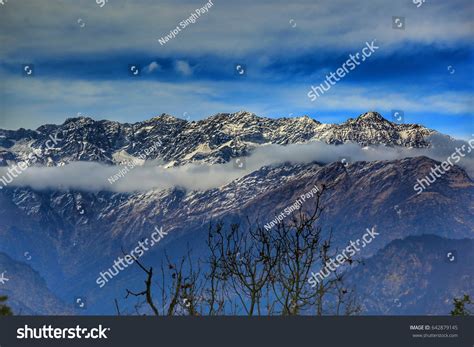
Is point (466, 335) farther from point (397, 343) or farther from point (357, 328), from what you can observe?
point (357, 328)

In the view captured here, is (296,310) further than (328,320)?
Yes

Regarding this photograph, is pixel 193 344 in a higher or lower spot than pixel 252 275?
lower

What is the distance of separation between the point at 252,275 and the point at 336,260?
4.71 meters

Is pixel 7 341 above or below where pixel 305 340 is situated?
above

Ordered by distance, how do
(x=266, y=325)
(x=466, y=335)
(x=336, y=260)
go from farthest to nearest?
(x=336, y=260) → (x=466, y=335) → (x=266, y=325)

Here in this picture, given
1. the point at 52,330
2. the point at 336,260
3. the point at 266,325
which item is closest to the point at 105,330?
the point at 52,330

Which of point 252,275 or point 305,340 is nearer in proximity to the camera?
point 305,340

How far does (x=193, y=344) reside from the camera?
18.1 m

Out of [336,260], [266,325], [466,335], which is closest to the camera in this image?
[266,325]

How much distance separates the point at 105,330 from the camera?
1856cm

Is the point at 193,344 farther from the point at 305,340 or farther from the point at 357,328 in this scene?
the point at 357,328

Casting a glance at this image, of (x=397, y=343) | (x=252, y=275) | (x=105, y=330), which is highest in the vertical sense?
(x=252, y=275)

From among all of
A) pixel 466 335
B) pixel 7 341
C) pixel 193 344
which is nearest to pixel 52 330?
pixel 7 341

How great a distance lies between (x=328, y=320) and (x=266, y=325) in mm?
1604
